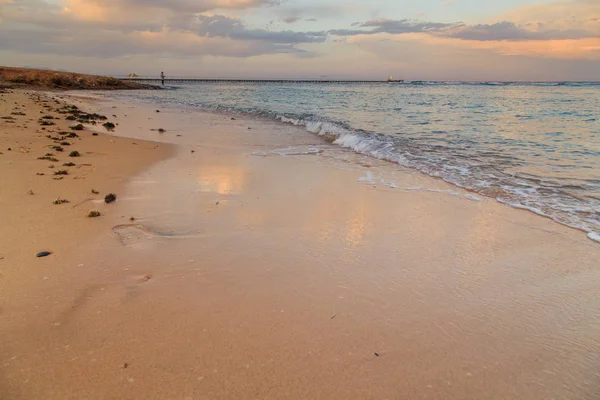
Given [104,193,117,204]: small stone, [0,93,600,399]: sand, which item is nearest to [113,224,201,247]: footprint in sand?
[0,93,600,399]: sand

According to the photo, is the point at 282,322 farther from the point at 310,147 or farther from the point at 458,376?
the point at 310,147

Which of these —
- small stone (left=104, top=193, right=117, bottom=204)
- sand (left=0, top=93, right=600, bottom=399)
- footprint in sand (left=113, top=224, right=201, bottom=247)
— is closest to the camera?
sand (left=0, top=93, right=600, bottom=399)

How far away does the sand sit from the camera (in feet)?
6.63

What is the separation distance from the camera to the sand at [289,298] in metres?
2.02

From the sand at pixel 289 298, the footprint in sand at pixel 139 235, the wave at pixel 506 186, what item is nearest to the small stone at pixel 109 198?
the sand at pixel 289 298

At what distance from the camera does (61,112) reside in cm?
1470

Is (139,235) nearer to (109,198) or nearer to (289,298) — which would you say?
(109,198)

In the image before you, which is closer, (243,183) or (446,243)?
(446,243)

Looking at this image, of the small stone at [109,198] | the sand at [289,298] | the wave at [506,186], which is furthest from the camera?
the wave at [506,186]

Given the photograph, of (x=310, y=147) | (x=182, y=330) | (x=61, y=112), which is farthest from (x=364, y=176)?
(x=61, y=112)

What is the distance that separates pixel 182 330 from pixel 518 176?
714 centimetres

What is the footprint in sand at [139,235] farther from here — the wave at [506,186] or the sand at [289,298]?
the wave at [506,186]

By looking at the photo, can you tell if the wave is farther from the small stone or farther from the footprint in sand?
the small stone

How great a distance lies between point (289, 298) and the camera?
9.24ft
